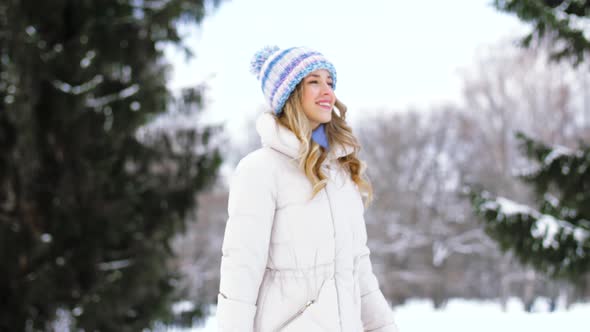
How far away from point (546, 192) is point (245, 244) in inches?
211

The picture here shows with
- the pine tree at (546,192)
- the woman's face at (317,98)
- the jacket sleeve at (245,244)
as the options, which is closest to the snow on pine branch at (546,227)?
the pine tree at (546,192)

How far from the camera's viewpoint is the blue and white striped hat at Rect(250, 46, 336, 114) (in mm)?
1870

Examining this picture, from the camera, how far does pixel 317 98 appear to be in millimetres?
1898

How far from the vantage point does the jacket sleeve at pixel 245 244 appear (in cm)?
164

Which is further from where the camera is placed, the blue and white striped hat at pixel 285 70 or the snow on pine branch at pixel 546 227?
the snow on pine branch at pixel 546 227

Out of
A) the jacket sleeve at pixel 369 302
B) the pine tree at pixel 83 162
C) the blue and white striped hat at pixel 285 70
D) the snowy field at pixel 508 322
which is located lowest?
the jacket sleeve at pixel 369 302

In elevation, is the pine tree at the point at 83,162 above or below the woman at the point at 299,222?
above

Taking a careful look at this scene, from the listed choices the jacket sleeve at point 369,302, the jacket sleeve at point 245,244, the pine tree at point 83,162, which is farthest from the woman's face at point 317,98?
the pine tree at point 83,162

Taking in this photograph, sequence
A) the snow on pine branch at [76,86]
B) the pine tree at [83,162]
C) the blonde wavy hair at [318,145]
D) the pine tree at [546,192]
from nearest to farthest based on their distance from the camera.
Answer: the blonde wavy hair at [318,145] → the pine tree at [546,192] → the pine tree at [83,162] → the snow on pine branch at [76,86]

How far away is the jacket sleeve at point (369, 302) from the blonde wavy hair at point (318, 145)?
18cm

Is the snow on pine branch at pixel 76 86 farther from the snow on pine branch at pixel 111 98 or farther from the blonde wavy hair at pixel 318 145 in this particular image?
the blonde wavy hair at pixel 318 145

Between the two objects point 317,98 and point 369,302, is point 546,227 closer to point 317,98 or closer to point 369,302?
point 369,302

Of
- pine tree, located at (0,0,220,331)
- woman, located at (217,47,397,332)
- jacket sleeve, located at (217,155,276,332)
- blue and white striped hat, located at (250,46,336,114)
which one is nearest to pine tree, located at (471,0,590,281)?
pine tree, located at (0,0,220,331)

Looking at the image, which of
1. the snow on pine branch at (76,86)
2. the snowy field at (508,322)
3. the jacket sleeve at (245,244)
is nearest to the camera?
the jacket sleeve at (245,244)
